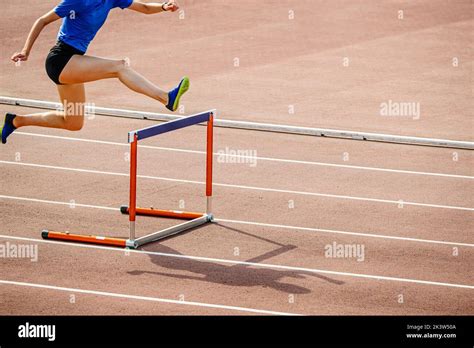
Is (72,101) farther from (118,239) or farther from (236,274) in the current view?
(236,274)

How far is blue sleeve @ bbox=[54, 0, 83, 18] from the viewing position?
39.5 feet

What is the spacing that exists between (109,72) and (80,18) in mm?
701

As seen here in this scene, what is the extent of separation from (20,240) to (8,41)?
12.5m

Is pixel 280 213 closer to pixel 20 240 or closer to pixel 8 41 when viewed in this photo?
pixel 20 240

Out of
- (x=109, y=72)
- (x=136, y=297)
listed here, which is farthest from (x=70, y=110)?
A: (x=136, y=297)

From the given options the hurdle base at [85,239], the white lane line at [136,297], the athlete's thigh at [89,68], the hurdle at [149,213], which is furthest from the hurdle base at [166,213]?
the white lane line at [136,297]

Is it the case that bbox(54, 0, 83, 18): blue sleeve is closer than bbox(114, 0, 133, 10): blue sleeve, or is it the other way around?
bbox(54, 0, 83, 18): blue sleeve

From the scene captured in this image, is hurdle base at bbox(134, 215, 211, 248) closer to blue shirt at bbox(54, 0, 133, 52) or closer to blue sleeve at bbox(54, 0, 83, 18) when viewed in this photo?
blue shirt at bbox(54, 0, 133, 52)

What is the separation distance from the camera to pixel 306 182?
15180 millimetres

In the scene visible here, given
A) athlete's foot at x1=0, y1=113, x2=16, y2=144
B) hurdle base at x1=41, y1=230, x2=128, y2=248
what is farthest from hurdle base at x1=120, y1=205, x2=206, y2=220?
athlete's foot at x1=0, y1=113, x2=16, y2=144

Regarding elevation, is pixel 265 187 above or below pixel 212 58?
below

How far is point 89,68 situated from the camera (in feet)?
40.3
